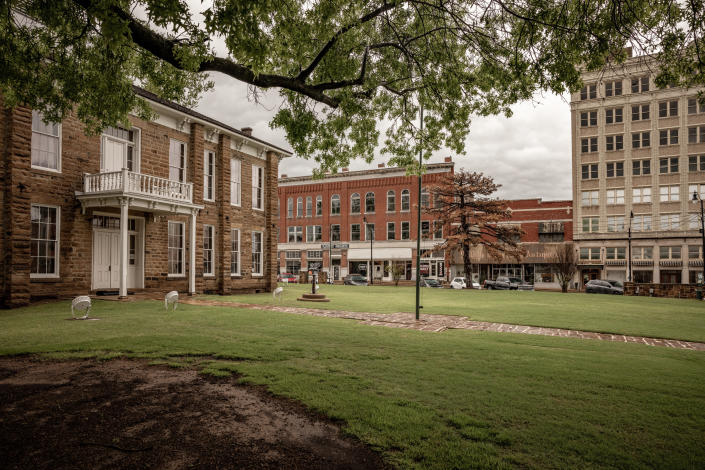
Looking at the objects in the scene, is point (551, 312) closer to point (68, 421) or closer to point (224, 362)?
point (224, 362)

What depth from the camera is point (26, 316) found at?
1170cm

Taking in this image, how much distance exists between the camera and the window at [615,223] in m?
46.6

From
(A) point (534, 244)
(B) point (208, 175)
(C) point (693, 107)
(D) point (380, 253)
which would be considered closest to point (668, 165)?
(C) point (693, 107)

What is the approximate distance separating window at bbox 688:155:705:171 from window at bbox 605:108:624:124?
8.15m

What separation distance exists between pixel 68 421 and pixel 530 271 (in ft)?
169

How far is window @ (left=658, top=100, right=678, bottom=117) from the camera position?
45500 millimetres

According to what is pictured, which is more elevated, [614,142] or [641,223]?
[614,142]

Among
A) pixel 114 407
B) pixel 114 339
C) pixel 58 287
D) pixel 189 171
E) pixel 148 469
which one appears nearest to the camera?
pixel 148 469

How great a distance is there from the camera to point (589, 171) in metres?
49.1

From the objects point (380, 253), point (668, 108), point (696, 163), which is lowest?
point (380, 253)

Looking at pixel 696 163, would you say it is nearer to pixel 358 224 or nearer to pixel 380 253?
pixel 380 253

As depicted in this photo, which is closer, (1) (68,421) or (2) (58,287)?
(1) (68,421)

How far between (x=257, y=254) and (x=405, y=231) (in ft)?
95.2

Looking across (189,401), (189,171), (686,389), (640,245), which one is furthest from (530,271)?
(189,401)
